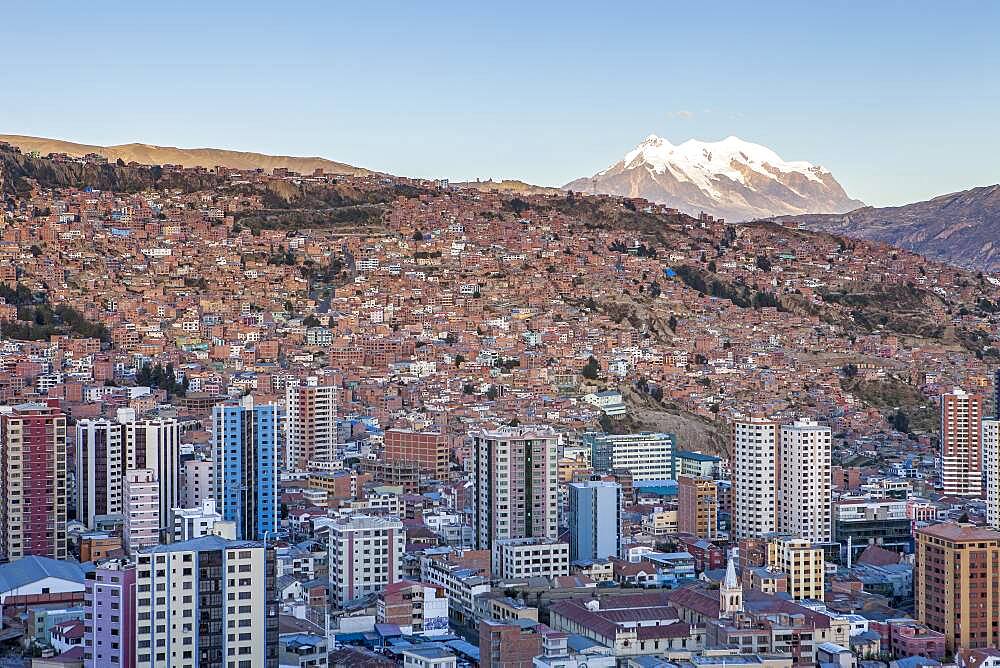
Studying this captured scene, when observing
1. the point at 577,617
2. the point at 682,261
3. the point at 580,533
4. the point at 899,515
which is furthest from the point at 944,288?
the point at 577,617

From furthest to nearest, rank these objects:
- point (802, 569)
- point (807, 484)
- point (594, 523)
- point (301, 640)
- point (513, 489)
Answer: point (807, 484) → point (594, 523) → point (513, 489) → point (802, 569) → point (301, 640)

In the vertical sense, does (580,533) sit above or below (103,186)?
below

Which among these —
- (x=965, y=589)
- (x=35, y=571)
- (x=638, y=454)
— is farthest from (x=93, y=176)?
(x=965, y=589)

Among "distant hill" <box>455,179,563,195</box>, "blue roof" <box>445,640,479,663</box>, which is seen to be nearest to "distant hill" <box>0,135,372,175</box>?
"distant hill" <box>455,179,563,195</box>

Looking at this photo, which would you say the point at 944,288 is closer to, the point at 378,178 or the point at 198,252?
the point at 378,178

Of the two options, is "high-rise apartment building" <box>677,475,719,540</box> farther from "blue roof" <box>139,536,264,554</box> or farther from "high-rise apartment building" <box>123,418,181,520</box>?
"blue roof" <box>139,536,264,554</box>

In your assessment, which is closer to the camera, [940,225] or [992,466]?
[992,466]

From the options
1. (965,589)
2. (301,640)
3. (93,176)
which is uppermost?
(93,176)

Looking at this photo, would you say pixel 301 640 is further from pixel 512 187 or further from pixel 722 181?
pixel 722 181
